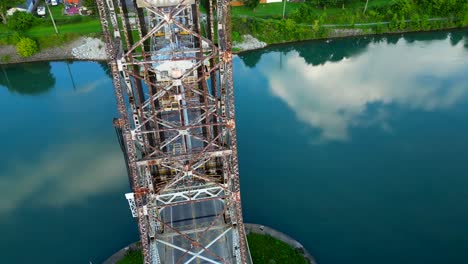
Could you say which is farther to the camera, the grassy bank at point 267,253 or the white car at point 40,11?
the white car at point 40,11

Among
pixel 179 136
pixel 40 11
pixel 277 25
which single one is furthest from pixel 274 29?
pixel 179 136

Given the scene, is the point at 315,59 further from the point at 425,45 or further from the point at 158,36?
the point at 158,36

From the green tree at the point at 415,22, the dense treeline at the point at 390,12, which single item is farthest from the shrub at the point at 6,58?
the green tree at the point at 415,22

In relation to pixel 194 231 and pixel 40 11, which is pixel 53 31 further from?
pixel 194 231

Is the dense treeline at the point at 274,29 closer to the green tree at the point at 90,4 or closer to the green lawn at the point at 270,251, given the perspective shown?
the green tree at the point at 90,4

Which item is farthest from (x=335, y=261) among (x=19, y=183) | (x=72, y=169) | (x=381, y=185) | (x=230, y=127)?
(x=19, y=183)
